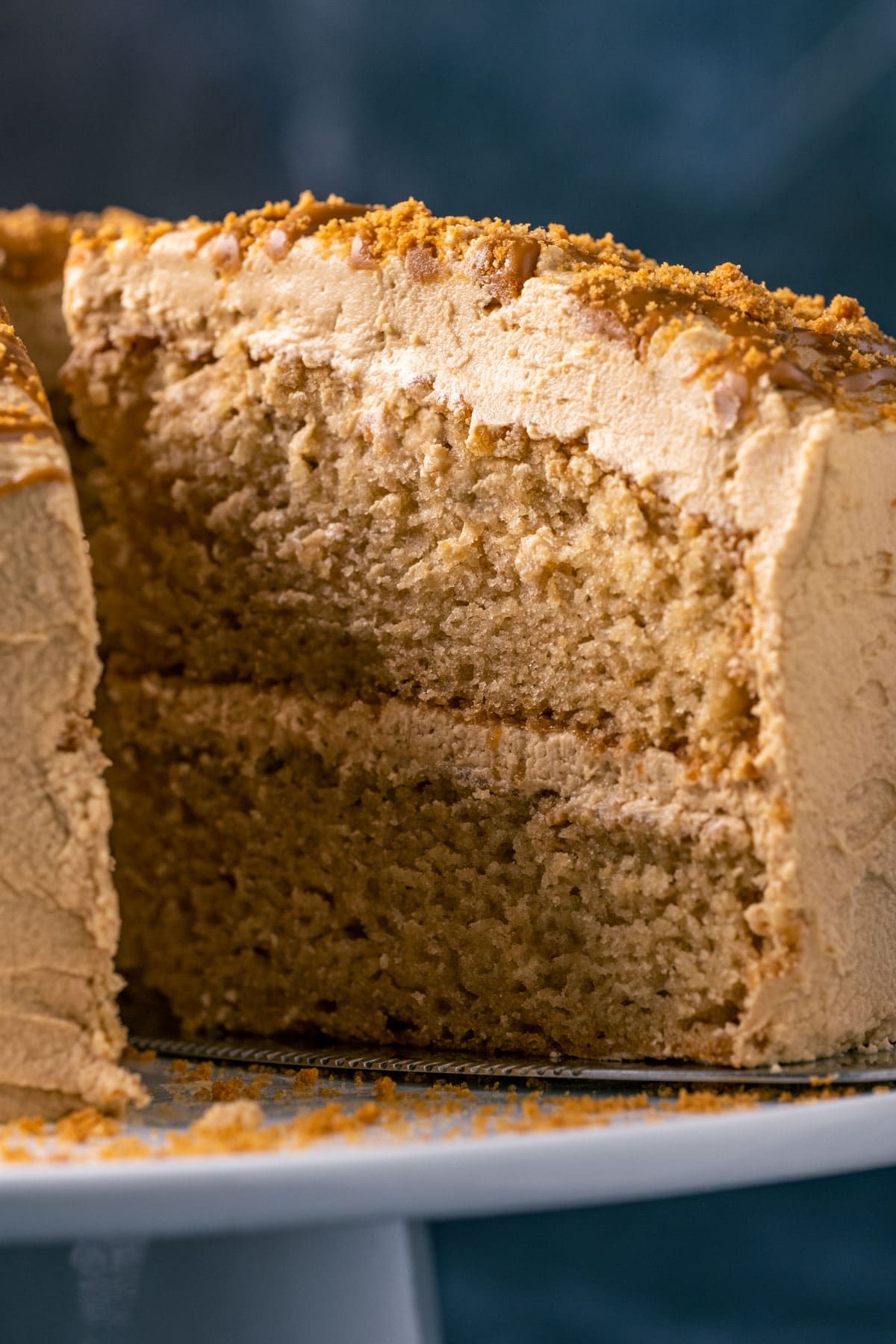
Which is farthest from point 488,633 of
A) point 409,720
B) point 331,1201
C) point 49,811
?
point 331,1201

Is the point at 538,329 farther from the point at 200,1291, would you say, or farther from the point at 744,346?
the point at 200,1291

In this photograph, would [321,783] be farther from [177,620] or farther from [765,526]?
[765,526]

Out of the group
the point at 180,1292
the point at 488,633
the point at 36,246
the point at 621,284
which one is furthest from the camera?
the point at 36,246

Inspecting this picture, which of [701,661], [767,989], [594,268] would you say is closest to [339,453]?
[594,268]

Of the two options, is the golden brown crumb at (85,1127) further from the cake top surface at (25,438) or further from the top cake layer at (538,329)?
the top cake layer at (538,329)

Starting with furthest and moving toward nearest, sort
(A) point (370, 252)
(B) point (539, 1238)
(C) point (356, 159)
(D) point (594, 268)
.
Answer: (C) point (356, 159) < (B) point (539, 1238) < (A) point (370, 252) < (D) point (594, 268)

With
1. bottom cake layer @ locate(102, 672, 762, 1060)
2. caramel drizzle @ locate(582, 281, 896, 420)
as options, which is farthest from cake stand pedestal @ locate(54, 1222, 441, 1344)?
caramel drizzle @ locate(582, 281, 896, 420)
